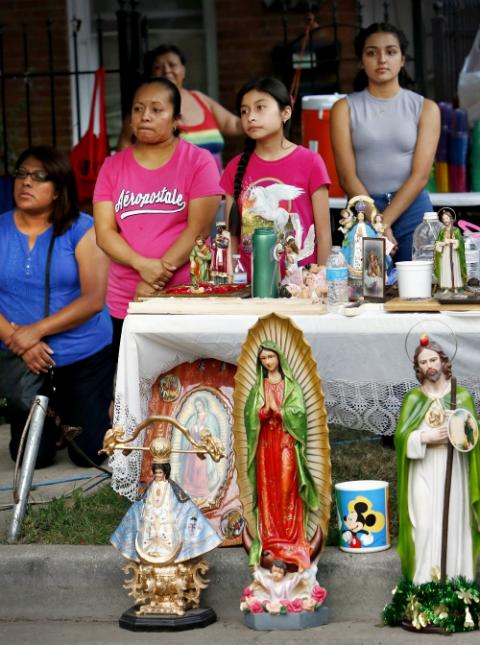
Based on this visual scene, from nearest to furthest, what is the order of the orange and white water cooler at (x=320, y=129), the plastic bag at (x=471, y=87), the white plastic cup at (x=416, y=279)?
the white plastic cup at (x=416, y=279), the orange and white water cooler at (x=320, y=129), the plastic bag at (x=471, y=87)

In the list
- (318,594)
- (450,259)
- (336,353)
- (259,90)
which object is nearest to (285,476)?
(318,594)

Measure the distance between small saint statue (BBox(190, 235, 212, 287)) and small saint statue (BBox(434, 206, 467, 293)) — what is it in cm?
91

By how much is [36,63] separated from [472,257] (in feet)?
20.3

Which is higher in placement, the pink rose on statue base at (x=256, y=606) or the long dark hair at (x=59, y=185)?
the long dark hair at (x=59, y=185)

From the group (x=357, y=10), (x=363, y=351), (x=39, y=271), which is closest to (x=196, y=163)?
(x=39, y=271)

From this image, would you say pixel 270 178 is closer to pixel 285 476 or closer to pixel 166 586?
pixel 285 476

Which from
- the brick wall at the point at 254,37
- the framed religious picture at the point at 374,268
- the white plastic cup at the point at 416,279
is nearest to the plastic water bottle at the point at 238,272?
the framed religious picture at the point at 374,268

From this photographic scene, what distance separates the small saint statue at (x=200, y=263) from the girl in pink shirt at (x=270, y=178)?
0.70 feet

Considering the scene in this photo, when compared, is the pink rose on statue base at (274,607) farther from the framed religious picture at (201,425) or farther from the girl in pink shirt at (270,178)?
the girl in pink shirt at (270,178)

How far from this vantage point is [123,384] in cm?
523

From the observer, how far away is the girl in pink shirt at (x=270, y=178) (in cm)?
577

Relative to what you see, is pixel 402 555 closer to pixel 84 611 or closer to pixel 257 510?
pixel 257 510

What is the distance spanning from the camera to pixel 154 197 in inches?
241

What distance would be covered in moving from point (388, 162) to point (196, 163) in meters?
0.90
